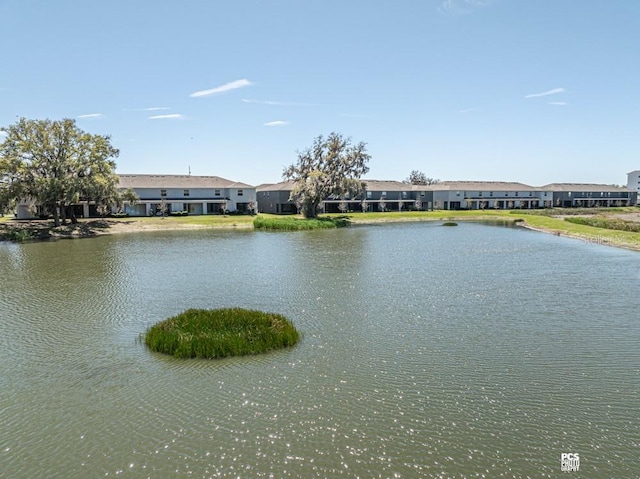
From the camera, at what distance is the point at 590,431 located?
971cm

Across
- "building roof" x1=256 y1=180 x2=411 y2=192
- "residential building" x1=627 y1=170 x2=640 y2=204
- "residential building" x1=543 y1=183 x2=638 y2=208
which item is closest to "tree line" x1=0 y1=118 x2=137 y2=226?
"building roof" x1=256 y1=180 x2=411 y2=192

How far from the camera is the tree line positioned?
4862cm

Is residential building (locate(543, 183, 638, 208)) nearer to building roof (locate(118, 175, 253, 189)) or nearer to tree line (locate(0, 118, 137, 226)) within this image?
building roof (locate(118, 175, 253, 189))

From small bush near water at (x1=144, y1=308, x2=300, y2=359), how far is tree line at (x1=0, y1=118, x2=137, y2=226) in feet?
135

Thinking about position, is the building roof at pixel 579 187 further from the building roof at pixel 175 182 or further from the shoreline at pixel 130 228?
the building roof at pixel 175 182

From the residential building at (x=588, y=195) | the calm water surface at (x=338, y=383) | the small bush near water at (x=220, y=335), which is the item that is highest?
the residential building at (x=588, y=195)

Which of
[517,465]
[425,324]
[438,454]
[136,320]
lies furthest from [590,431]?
[136,320]

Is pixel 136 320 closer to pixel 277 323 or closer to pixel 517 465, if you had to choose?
pixel 277 323

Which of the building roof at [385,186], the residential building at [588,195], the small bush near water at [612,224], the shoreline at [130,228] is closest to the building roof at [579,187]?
the residential building at [588,195]

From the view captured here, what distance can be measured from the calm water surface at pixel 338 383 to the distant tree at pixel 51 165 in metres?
27.6

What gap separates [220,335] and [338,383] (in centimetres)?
448

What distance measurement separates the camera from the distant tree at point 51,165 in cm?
4866

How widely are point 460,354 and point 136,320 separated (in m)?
12.1

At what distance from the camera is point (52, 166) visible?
168ft
